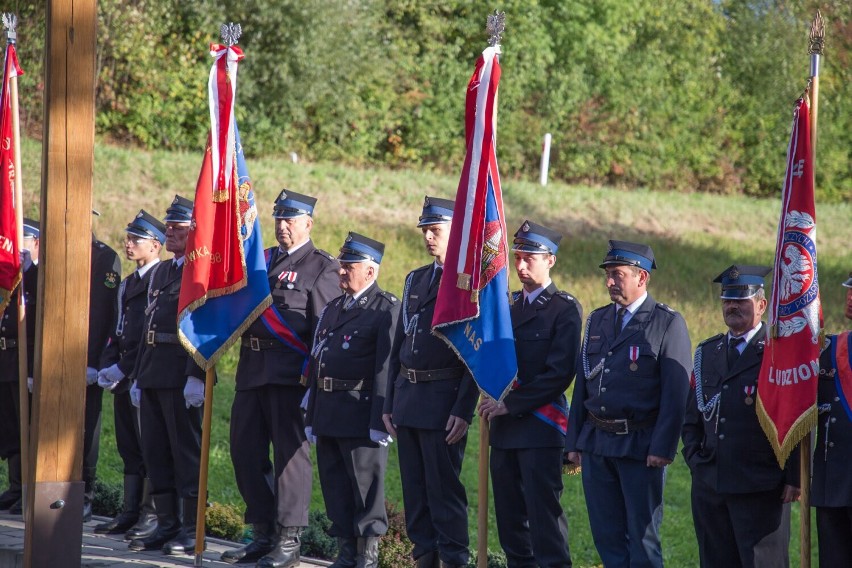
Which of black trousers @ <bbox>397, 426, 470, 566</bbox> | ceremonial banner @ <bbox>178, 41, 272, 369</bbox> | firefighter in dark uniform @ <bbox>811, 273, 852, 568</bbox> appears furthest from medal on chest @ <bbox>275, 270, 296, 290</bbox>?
firefighter in dark uniform @ <bbox>811, 273, 852, 568</bbox>

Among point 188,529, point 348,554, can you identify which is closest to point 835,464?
point 348,554

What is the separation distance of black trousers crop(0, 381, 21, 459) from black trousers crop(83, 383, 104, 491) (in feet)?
2.57

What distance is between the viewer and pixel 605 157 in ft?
111

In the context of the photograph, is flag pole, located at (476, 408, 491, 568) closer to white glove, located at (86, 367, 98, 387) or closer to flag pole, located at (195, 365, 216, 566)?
flag pole, located at (195, 365, 216, 566)

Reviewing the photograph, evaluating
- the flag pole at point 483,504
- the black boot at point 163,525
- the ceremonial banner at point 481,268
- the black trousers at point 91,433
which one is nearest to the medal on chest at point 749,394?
the ceremonial banner at point 481,268

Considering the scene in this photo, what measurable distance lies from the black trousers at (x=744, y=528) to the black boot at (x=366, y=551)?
203cm

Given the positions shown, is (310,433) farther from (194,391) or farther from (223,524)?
(223,524)

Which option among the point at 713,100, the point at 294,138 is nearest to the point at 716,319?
the point at 294,138

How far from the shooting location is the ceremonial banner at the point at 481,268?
6.70 metres

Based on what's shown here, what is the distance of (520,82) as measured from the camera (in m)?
31.9

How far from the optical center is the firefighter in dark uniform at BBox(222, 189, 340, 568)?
7.71 m

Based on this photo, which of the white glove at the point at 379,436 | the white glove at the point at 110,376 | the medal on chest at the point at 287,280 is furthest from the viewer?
the white glove at the point at 110,376

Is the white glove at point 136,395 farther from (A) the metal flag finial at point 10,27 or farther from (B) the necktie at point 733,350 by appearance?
(B) the necktie at point 733,350

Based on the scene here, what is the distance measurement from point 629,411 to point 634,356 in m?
0.29
